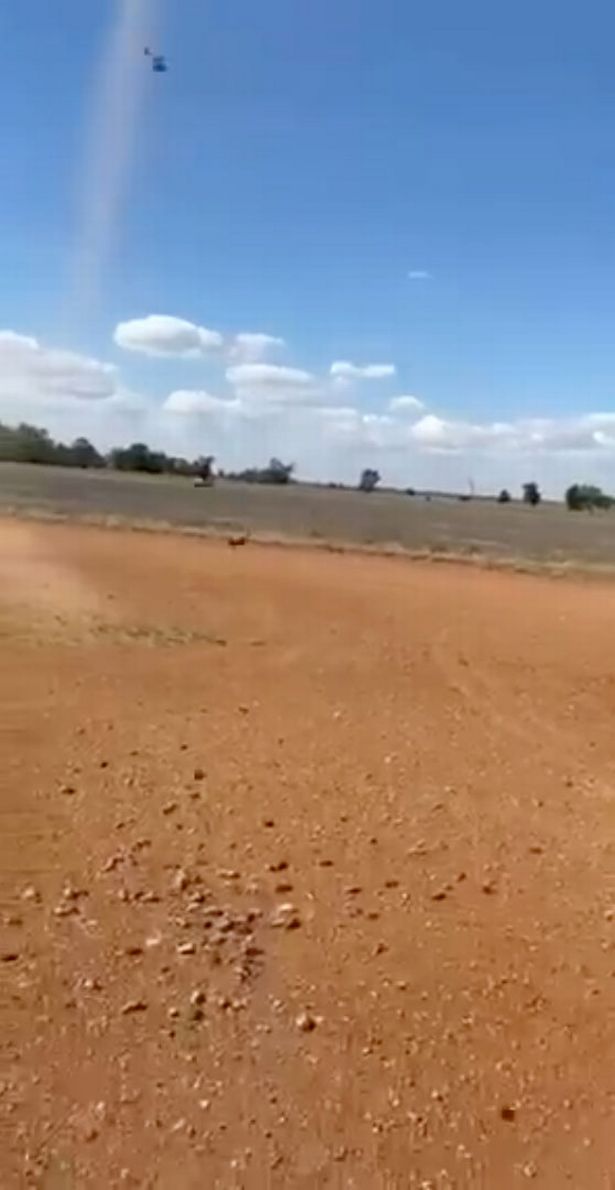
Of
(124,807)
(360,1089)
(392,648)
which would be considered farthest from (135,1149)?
(392,648)

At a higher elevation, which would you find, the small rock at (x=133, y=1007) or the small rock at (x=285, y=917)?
the small rock at (x=285, y=917)

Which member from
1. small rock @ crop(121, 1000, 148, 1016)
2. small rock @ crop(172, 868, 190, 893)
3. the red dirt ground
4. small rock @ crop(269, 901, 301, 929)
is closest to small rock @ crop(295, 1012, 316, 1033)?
the red dirt ground

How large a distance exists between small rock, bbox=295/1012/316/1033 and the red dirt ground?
0.01m

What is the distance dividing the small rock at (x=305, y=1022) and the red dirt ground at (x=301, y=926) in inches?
0.5

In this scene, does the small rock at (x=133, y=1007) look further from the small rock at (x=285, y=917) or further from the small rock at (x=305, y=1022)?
the small rock at (x=285, y=917)

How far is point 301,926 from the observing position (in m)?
4.51

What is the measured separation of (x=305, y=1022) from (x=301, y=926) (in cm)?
73

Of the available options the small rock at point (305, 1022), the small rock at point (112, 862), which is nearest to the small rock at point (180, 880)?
the small rock at point (112, 862)

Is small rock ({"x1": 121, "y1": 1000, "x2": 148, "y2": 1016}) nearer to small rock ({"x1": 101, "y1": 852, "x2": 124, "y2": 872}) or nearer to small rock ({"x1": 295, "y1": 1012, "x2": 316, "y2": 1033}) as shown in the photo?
small rock ({"x1": 295, "y1": 1012, "x2": 316, "y2": 1033})

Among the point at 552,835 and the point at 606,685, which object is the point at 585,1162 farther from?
the point at 606,685

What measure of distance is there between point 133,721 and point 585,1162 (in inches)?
187

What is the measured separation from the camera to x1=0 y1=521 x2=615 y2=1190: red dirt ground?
126 inches

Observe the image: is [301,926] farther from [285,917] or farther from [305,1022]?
[305,1022]

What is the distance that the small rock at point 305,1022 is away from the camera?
3752mm
